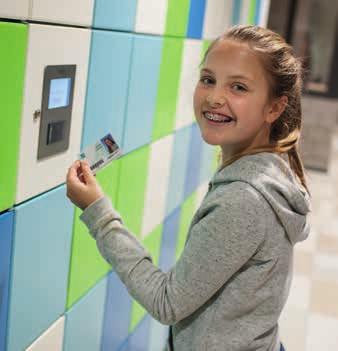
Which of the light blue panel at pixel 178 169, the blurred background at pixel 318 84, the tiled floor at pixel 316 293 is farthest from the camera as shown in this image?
the blurred background at pixel 318 84

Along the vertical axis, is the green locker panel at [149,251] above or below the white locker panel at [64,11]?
below

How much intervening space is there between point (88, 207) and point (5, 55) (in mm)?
351

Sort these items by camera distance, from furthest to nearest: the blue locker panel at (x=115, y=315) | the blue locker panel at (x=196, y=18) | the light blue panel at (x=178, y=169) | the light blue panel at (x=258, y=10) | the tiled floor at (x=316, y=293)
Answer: the light blue panel at (x=258, y=10), the tiled floor at (x=316, y=293), the light blue panel at (x=178, y=169), the blue locker panel at (x=196, y=18), the blue locker panel at (x=115, y=315)

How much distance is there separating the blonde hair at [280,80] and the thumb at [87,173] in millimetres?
317

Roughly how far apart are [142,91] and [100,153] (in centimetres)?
77

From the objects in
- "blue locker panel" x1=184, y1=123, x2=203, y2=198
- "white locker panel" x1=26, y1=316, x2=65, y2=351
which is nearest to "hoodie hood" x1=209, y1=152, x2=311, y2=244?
"white locker panel" x1=26, y1=316, x2=65, y2=351

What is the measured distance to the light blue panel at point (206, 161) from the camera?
10.5 ft

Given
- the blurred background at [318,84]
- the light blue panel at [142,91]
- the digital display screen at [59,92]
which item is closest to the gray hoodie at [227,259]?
the digital display screen at [59,92]

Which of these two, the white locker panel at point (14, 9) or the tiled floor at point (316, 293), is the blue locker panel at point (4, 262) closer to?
the white locker panel at point (14, 9)

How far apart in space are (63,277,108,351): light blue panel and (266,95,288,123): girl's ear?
0.82m

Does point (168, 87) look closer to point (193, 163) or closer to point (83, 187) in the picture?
point (193, 163)

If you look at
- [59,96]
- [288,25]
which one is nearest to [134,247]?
[59,96]

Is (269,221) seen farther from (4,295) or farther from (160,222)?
(160,222)

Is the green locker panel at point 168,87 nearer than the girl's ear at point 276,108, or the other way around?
the girl's ear at point 276,108
